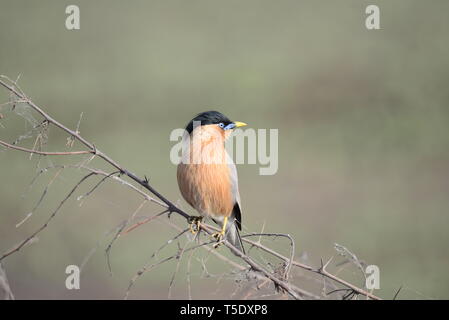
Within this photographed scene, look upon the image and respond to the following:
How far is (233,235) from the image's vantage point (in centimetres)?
297

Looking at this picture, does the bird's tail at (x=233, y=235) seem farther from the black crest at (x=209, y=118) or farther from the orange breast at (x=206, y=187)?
the black crest at (x=209, y=118)

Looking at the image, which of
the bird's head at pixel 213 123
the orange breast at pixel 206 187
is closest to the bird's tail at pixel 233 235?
the orange breast at pixel 206 187

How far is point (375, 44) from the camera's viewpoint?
11.0 metres

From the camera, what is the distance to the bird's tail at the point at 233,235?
2.96m

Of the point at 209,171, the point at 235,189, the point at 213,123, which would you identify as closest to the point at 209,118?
the point at 213,123

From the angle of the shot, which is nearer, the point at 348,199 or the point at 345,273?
the point at 345,273

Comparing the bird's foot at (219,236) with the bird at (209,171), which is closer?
the bird's foot at (219,236)

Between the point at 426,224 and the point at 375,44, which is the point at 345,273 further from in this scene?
the point at 375,44

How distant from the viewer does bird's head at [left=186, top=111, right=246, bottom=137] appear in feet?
9.64

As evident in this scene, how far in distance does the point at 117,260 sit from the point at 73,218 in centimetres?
124

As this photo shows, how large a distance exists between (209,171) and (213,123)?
23 cm

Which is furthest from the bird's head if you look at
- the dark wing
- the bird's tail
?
the bird's tail

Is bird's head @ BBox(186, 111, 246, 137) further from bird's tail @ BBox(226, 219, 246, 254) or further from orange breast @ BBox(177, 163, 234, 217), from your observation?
bird's tail @ BBox(226, 219, 246, 254)

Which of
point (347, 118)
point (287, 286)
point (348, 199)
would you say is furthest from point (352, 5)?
point (287, 286)
